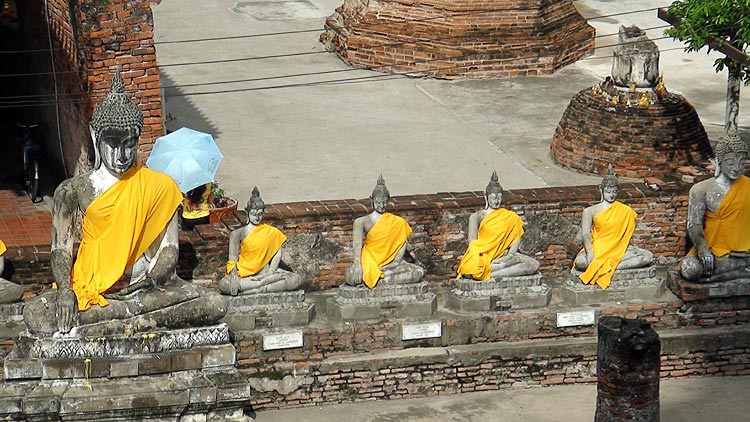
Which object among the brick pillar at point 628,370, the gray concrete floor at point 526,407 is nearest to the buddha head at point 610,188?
the gray concrete floor at point 526,407

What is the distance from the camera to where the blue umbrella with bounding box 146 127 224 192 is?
695 inches

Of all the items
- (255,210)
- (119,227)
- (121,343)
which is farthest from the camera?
(255,210)

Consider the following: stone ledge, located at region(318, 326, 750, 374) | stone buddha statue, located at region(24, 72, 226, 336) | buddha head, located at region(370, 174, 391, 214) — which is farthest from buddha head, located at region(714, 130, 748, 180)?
stone buddha statue, located at region(24, 72, 226, 336)

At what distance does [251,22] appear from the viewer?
28.8 meters

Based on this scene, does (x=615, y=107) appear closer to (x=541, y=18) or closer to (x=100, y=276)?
(x=541, y=18)

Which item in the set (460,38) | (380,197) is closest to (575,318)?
(380,197)

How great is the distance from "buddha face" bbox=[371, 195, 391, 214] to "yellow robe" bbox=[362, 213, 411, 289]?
77 millimetres

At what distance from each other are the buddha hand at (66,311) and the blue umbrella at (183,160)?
594 centimetres

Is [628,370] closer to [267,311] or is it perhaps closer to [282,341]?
[282,341]

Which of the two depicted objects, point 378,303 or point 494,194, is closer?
point 378,303

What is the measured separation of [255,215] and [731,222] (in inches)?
176

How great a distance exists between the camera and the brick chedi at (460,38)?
2528 cm

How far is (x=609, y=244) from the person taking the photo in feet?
49.7

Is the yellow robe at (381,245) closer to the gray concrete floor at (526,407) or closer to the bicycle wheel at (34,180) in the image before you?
the gray concrete floor at (526,407)
